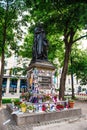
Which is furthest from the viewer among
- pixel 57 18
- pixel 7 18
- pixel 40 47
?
pixel 57 18

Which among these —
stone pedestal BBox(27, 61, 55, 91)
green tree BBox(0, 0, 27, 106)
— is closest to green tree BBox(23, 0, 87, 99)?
green tree BBox(0, 0, 27, 106)

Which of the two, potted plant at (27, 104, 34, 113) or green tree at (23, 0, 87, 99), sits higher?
green tree at (23, 0, 87, 99)

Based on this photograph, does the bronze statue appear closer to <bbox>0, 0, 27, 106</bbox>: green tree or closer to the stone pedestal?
the stone pedestal

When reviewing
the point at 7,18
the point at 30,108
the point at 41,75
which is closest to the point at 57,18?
the point at 7,18

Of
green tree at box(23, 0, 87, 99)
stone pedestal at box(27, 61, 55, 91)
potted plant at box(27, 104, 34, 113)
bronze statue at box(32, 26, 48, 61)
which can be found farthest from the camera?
green tree at box(23, 0, 87, 99)

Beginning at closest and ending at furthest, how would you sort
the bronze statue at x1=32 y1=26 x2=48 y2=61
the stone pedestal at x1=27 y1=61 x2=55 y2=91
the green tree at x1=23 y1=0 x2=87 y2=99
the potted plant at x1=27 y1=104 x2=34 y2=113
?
the potted plant at x1=27 y1=104 x2=34 y2=113
the stone pedestal at x1=27 y1=61 x2=55 y2=91
the bronze statue at x1=32 y1=26 x2=48 y2=61
the green tree at x1=23 y1=0 x2=87 y2=99

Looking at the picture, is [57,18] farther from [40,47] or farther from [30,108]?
[30,108]

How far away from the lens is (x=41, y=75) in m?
9.73

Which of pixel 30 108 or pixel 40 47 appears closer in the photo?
pixel 30 108

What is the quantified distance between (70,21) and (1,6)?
7.16m

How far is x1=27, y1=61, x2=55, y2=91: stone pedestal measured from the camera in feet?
31.3

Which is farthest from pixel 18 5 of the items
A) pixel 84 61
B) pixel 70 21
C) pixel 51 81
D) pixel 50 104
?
pixel 84 61

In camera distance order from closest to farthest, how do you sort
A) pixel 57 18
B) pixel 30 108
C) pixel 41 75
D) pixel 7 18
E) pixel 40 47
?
pixel 30 108 < pixel 41 75 < pixel 40 47 < pixel 7 18 < pixel 57 18

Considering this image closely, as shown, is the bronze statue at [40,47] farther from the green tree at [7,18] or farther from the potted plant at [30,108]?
the green tree at [7,18]
